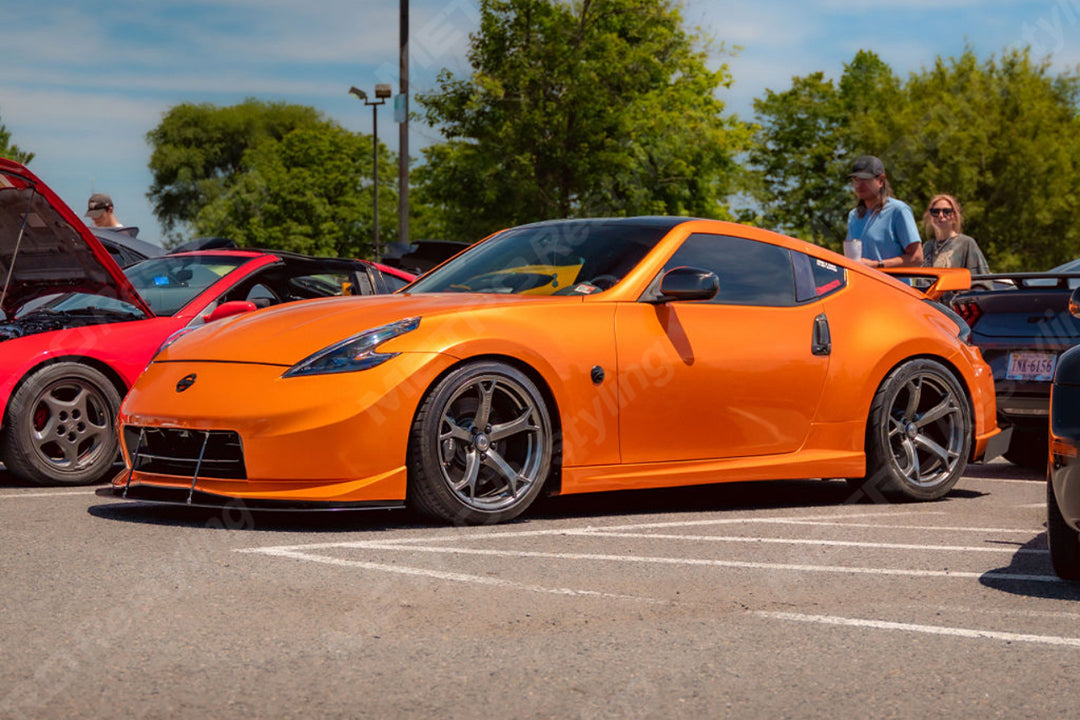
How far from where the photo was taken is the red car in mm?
7371

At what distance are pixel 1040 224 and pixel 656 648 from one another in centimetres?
4389

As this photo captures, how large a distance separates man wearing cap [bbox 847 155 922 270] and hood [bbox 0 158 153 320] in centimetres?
512

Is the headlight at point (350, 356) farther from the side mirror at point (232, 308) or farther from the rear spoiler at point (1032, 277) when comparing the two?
the rear spoiler at point (1032, 277)

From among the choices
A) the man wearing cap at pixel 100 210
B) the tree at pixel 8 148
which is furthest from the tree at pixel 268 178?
the man wearing cap at pixel 100 210

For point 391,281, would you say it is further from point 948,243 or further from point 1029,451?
point 1029,451

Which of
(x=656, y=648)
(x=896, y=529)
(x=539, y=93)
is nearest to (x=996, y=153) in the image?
(x=539, y=93)

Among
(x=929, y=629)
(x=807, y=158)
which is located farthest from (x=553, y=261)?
(x=807, y=158)

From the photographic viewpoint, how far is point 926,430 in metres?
7.63

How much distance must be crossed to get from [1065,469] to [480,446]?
237cm

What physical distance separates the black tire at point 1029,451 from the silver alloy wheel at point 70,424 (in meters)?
5.72

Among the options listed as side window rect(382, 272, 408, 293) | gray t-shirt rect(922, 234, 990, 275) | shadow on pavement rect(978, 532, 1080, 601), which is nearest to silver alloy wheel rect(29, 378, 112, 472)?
side window rect(382, 272, 408, 293)

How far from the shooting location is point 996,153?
44.9m

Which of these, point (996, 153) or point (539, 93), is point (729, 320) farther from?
point (996, 153)

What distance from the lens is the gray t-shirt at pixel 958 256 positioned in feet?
35.6
